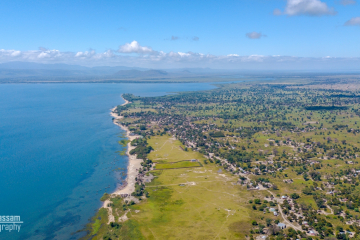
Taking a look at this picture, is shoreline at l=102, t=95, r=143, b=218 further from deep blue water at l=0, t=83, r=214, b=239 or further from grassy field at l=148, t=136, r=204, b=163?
grassy field at l=148, t=136, r=204, b=163

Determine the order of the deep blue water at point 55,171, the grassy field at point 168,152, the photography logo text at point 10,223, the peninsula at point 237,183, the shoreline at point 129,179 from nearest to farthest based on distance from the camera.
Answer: the peninsula at point 237,183, the photography logo text at point 10,223, the deep blue water at point 55,171, the shoreline at point 129,179, the grassy field at point 168,152

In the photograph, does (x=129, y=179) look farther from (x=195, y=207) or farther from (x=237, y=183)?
(x=237, y=183)

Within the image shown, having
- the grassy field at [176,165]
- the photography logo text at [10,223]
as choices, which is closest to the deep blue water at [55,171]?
the photography logo text at [10,223]

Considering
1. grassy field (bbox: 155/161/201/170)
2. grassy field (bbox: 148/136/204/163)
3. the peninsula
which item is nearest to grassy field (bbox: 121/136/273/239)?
the peninsula

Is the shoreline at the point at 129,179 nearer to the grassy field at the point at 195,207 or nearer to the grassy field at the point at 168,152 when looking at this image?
the grassy field at the point at 195,207

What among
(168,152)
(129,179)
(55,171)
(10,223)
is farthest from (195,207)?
(55,171)

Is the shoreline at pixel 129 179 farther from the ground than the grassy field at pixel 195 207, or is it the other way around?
the shoreline at pixel 129 179

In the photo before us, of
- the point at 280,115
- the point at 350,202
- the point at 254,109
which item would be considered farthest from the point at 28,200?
the point at 254,109

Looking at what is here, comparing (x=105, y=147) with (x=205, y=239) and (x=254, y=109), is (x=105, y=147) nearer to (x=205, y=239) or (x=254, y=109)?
(x=205, y=239)

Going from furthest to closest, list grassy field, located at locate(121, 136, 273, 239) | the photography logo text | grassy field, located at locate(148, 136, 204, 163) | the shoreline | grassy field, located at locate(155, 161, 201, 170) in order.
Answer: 1. grassy field, located at locate(148, 136, 204, 163)
2. grassy field, located at locate(155, 161, 201, 170)
3. the shoreline
4. the photography logo text
5. grassy field, located at locate(121, 136, 273, 239)
